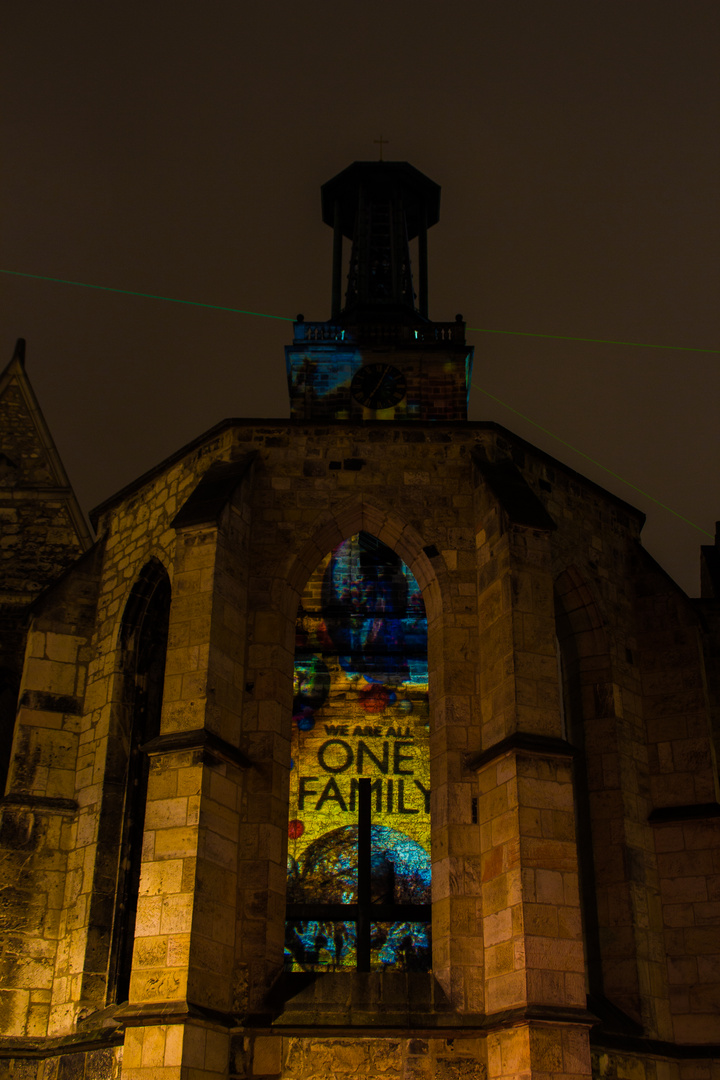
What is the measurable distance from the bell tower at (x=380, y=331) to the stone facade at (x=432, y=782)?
42.8 ft

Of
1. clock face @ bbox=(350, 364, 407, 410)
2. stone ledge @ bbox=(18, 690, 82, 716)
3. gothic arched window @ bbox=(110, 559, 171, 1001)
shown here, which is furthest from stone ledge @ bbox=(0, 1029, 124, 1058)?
clock face @ bbox=(350, 364, 407, 410)

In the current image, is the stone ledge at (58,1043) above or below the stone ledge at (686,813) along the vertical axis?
below

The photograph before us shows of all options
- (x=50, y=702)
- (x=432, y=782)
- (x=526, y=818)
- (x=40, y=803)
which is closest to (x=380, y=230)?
(x=50, y=702)

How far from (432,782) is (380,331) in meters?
18.2

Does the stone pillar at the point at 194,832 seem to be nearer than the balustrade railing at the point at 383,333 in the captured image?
Yes

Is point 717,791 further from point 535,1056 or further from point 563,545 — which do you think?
point 535,1056

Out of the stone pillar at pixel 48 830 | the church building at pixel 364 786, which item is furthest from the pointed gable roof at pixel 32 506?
the stone pillar at pixel 48 830

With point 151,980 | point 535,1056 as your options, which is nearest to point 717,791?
point 535,1056

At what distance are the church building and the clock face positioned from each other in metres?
13.4

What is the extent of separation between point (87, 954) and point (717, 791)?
590 centimetres

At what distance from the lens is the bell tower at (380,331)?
26.2 meters

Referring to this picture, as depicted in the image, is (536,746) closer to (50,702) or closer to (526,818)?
(526,818)

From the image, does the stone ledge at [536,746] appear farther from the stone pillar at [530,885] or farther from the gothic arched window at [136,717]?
the gothic arched window at [136,717]

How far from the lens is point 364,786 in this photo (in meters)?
11.8
